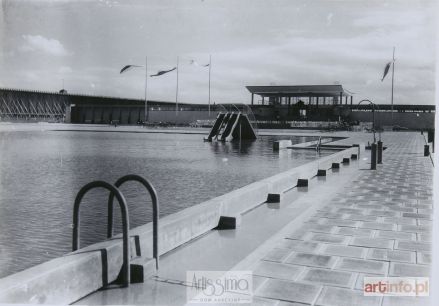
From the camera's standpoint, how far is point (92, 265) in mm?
3725

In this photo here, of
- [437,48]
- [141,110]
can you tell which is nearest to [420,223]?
[437,48]

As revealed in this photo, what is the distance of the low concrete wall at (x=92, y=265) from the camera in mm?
3121

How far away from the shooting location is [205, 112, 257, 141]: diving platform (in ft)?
93.2

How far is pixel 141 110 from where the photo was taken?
71.1m

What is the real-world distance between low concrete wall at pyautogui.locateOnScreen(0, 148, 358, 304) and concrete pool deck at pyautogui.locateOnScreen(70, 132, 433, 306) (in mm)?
121

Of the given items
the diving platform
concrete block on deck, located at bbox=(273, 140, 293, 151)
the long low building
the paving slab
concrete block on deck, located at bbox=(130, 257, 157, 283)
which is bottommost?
the paving slab

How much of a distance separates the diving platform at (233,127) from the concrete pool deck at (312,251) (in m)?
19.7

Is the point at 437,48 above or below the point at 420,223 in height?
above

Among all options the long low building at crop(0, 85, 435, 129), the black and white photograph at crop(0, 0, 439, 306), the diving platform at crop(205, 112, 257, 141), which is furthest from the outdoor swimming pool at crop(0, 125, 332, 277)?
the long low building at crop(0, 85, 435, 129)

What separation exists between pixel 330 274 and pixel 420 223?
2747 mm

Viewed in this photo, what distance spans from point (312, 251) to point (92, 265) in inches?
92.3

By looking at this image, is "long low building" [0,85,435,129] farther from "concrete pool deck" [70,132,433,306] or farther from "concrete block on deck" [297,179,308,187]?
"concrete pool deck" [70,132,433,306]

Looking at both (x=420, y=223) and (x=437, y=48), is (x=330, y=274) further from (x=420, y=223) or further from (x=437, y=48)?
(x=420, y=223)

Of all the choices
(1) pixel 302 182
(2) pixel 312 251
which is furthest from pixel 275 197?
(2) pixel 312 251
